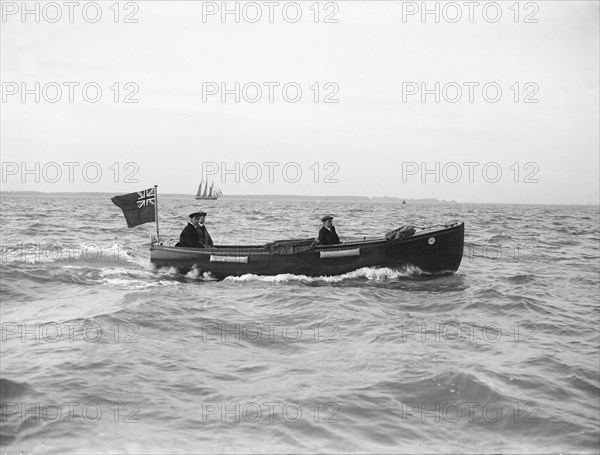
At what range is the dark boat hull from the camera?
15633mm

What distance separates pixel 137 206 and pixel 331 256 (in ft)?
20.2

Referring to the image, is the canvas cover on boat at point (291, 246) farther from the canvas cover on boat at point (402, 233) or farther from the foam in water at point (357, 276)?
the canvas cover on boat at point (402, 233)

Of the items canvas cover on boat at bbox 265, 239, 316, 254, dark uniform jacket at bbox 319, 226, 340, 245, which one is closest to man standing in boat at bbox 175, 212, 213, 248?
canvas cover on boat at bbox 265, 239, 316, 254

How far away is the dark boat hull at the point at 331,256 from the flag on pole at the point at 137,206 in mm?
1495

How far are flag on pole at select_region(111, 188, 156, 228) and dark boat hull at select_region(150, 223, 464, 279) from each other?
4.91 feet

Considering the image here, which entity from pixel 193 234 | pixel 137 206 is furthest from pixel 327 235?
pixel 137 206

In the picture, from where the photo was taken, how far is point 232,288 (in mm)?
15320

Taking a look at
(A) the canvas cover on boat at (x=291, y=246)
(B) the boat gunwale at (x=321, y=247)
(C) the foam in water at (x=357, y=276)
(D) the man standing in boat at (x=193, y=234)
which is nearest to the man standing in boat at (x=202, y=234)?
(D) the man standing in boat at (x=193, y=234)

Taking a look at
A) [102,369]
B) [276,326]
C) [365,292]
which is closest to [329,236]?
[365,292]

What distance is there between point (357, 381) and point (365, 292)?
693cm

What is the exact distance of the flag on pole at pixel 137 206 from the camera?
1692 centimetres

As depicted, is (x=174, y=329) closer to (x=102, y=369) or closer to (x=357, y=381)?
(x=102, y=369)

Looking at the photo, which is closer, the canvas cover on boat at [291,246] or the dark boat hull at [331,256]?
the dark boat hull at [331,256]

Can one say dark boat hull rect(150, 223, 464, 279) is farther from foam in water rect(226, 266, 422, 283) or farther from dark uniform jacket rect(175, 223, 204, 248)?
dark uniform jacket rect(175, 223, 204, 248)
